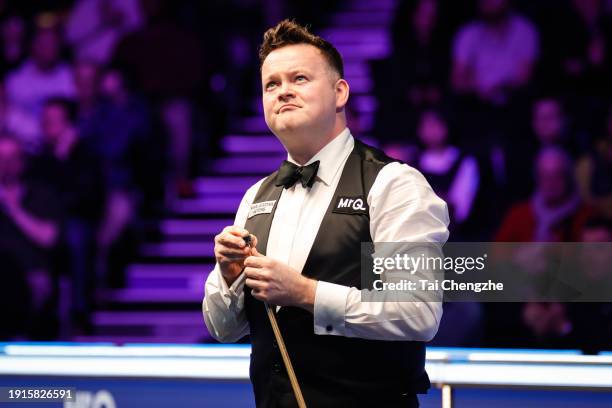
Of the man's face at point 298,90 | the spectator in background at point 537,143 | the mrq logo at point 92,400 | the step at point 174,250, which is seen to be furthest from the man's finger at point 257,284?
the step at point 174,250

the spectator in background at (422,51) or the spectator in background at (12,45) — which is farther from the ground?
the spectator in background at (12,45)

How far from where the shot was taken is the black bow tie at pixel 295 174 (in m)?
2.52

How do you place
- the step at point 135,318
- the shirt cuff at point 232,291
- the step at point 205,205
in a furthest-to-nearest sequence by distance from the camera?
the step at point 205,205 < the step at point 135,318 < the shirt cuff at point 232,291

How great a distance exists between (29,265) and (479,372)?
4.13 metres

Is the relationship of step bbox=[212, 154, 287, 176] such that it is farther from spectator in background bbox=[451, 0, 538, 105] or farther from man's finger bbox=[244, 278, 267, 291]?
man's finger bbox=[244, 278, 267, 291]

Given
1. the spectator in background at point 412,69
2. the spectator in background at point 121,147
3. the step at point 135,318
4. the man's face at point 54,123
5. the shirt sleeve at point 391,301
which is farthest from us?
the man's face at point 54,123

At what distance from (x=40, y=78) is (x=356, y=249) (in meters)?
4.90

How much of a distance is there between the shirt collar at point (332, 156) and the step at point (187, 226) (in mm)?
3931

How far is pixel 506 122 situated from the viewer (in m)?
5.54

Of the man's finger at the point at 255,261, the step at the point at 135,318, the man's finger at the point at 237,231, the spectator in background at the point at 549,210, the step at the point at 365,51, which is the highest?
the step at the point at 365,51

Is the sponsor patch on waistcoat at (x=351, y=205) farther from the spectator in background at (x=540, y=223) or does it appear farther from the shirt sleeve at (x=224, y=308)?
the spectator in background at (x=540, y=223)

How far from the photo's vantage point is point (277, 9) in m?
7.03

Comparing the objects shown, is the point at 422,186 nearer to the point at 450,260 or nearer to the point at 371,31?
the point at 450,260

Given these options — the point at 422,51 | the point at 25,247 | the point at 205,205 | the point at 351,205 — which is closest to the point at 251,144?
the point at 205,205
